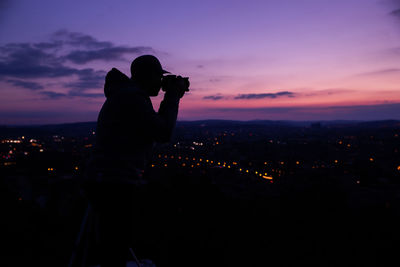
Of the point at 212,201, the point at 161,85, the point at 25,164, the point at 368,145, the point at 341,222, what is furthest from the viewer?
the point at 368,145

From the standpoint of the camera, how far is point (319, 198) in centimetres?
2278

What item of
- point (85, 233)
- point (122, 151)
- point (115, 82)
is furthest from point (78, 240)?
point (115, 82)

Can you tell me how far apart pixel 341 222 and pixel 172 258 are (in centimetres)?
1425

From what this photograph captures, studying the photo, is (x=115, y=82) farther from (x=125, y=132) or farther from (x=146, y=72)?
(x=125, y=132)

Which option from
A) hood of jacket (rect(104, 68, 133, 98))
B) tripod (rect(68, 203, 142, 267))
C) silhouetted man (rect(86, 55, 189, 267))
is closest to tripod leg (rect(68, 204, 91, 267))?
tripod (rect(68, 203, 142, 267))

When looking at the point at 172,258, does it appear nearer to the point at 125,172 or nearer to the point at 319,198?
the point at 125,172

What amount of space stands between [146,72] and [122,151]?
0.74 m

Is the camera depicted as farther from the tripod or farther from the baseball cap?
the tripod

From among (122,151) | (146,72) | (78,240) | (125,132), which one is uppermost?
(146,72)

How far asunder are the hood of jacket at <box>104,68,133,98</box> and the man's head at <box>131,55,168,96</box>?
0.11 meters

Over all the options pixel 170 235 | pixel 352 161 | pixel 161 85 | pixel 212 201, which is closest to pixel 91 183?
pixel 161 85

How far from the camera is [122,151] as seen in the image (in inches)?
74.0

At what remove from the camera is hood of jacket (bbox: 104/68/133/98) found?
2.01 meters

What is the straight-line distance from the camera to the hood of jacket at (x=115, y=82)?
79.0 inches
